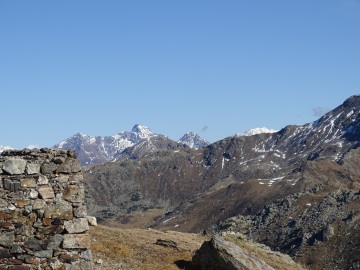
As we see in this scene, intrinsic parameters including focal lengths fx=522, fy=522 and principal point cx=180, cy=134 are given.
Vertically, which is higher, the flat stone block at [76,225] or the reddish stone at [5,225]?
the reddish stone at [5,225]

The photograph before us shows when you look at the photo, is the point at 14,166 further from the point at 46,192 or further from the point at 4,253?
the point at 4,253

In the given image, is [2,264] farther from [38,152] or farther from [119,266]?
[119,266]

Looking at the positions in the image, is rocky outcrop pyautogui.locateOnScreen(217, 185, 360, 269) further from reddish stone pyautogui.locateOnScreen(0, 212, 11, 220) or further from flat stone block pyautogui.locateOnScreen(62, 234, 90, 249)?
reddish stone pyautogui.locateOnScreen(0, 212, 11, 220)

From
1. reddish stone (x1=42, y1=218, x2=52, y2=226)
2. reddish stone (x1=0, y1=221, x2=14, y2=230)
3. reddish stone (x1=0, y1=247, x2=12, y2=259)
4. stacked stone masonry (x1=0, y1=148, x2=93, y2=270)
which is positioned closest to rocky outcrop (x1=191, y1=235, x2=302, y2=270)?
stacked stone masonry (x1=0, y1=148, x2=93, y2=270)

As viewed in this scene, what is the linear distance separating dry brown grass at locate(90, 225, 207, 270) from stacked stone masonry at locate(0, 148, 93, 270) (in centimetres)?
1103

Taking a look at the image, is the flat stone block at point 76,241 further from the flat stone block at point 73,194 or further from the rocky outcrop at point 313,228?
the rocky outcrop at point 313,228

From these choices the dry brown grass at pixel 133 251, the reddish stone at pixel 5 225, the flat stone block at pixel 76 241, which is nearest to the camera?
the reddish stone at pixel 5 225

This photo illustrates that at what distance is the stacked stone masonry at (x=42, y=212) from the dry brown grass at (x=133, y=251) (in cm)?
1103

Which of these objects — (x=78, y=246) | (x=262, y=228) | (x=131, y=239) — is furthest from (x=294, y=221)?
(x=78, y=246)

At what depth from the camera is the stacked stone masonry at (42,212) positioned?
1430cm

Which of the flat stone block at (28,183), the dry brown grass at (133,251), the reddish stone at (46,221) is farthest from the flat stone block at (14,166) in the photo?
the dry brown grass at (133,251)

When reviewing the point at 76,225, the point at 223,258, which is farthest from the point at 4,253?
the point at 223,258

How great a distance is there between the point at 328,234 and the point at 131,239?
360 ft

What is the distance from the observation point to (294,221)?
15762cm
